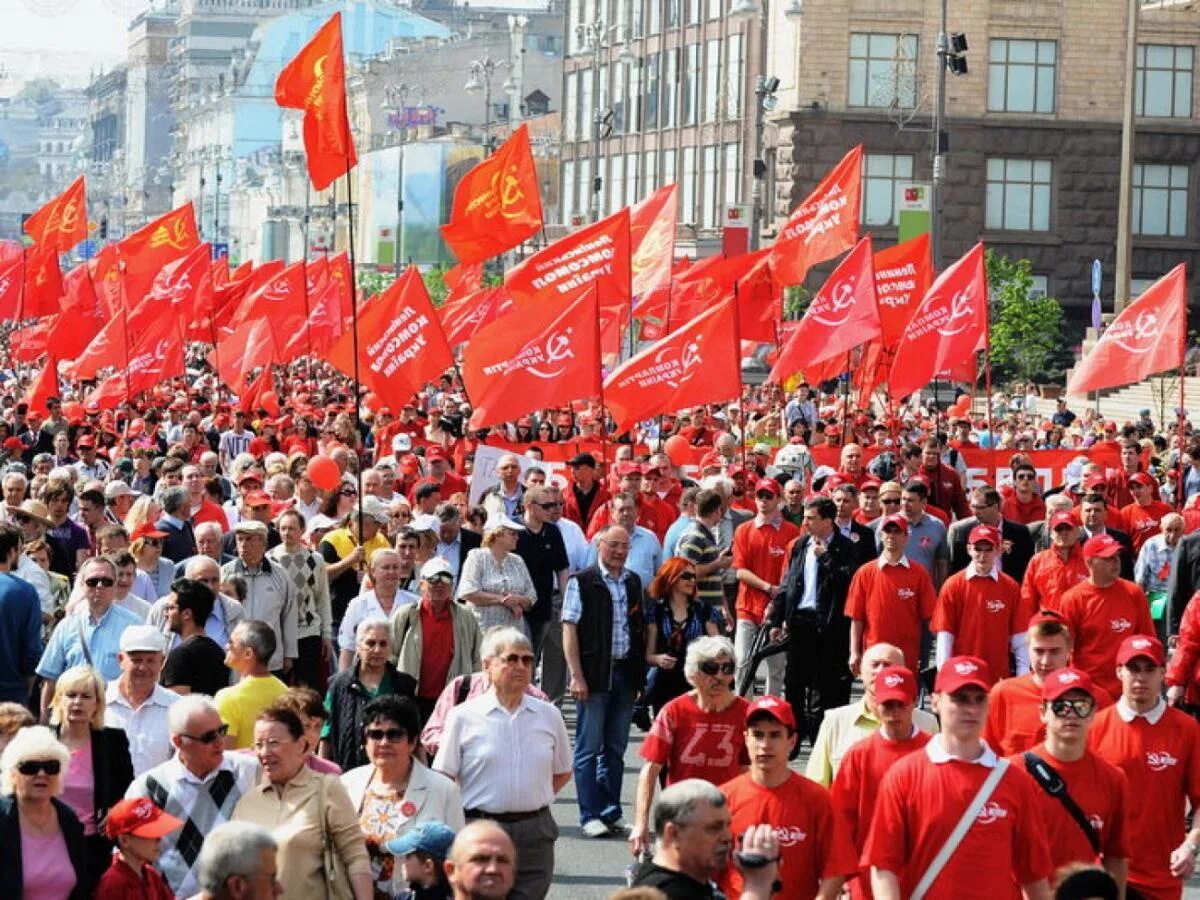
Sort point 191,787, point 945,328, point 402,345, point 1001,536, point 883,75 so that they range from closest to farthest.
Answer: point 191,787 → point 1001,536 → point 402,345 → point 945,328 → point 883,75

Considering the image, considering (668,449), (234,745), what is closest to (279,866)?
(234,745)

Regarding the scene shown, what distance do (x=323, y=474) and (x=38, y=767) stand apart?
1006 cm

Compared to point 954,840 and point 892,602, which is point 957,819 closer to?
point 954,840

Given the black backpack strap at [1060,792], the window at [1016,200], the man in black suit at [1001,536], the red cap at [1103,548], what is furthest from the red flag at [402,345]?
the window at [1016,200]

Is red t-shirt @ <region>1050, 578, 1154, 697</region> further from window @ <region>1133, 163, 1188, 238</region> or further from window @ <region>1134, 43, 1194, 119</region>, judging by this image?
window @ <region>1134, 43, 1194, 119</region>

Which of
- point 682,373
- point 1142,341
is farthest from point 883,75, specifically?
point 682,373

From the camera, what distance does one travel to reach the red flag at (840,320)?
23.3m

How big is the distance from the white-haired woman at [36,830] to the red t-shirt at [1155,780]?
10.4 feet

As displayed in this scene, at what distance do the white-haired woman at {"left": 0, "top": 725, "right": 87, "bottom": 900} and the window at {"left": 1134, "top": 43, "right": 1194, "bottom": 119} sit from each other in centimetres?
5917

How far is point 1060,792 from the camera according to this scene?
8.24 meters

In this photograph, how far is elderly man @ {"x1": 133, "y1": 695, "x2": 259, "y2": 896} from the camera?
8.15 metres

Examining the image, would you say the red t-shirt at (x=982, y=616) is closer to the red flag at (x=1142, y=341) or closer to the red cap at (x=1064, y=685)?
the red cap at (x=1064, y=685)

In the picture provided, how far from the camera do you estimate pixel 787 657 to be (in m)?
14.6

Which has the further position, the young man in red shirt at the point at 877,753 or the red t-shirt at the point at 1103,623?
the red t-shirt at the point at 1103,623
